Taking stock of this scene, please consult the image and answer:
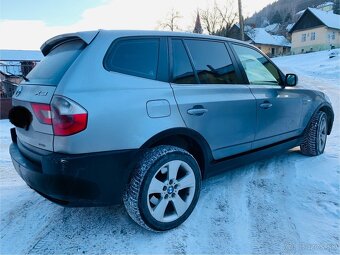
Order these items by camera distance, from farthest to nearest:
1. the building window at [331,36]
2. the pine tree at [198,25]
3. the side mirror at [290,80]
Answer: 1. the building window at [331,36]
2. the pine tree at [198,25]
3. the side mirror at [290,80]

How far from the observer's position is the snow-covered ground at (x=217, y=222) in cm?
240

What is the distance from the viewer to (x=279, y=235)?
8.29 ft

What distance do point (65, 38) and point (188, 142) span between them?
4.95ft

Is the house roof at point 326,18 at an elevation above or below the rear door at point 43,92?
above

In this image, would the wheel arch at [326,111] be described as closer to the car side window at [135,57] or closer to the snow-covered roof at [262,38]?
the car side window at [135,57]

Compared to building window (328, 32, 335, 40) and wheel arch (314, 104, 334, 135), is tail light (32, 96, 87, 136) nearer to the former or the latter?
wheel arch (314, 104, 334, 135)

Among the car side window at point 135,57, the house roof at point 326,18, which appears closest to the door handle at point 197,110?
the car side window at point 135,57

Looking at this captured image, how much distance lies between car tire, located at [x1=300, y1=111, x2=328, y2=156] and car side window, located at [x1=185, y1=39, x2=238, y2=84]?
1.80 meters

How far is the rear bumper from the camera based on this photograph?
209 cm

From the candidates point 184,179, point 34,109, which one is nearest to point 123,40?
point 34,109

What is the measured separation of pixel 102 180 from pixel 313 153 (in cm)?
345

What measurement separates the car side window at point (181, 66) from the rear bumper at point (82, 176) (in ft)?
2.82

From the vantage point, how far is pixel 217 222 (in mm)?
2729

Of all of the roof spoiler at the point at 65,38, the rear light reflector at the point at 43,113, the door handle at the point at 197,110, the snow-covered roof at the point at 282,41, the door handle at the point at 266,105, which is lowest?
the door handle at the point at 266,105
